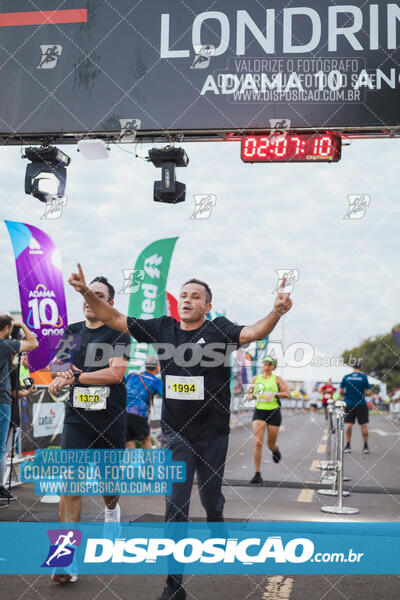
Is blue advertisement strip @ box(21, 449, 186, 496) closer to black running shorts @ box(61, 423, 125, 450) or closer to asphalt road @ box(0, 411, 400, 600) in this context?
black running shorts @ box(61, 423, 125, 450)

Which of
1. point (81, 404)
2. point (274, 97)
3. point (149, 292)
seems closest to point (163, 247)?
point (149, 292)

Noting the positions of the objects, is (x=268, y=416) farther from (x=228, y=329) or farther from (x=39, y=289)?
(x=228, y=329)

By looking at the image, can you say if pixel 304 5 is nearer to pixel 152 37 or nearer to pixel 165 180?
pixel 152 37

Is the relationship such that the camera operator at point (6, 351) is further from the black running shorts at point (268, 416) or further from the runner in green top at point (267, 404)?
the black running shorts at point (268, 416)

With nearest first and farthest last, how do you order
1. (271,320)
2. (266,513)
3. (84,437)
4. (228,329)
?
(271,320)
(228,329)
(84,437)
(266,513)

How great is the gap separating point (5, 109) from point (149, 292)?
13.5 ft

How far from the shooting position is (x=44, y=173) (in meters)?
8.93

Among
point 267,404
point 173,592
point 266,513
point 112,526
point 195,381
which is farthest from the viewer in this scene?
point 267,404

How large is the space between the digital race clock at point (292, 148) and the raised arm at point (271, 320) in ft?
14.1

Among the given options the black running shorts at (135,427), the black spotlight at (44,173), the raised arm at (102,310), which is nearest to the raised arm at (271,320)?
the raised arm at (102,310)

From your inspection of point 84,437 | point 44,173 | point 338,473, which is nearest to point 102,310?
point 84,437

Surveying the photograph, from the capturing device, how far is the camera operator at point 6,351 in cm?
647

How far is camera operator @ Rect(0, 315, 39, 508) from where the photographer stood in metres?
6.47

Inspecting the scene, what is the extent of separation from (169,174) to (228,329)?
454 centimetres
